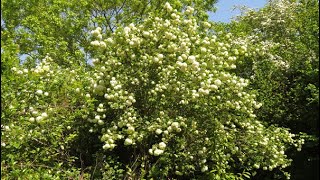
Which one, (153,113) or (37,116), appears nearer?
(37,116)

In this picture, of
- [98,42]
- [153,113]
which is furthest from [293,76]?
[98,42]

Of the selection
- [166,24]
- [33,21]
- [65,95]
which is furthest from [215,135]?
[33,21]

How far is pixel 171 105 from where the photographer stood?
7.88 metres

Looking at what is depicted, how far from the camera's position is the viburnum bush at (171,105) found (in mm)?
7461

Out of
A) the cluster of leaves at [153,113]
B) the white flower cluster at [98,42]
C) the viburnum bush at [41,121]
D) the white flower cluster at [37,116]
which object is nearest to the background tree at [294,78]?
the cluster of leaves at [153,113]

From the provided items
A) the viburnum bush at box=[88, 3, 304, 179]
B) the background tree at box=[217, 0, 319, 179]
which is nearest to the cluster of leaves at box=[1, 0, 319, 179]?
the viburnum bush at box=[88, 3, 304, 179]

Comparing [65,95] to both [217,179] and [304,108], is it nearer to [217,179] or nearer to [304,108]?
[217,179]

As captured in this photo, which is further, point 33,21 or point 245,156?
point 33,21

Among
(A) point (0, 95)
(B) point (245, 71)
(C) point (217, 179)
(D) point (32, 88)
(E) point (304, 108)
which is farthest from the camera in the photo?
(B) point (245, 71)

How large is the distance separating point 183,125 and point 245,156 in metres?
1.51

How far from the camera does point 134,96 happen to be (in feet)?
25.5

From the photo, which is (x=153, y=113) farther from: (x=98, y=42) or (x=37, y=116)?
(x=37, y=116)

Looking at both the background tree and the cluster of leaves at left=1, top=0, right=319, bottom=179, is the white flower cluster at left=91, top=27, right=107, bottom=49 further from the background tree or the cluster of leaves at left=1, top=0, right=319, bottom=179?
the background tree

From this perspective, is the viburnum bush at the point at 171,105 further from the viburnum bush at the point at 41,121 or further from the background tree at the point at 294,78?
the background tree at the point at 294,78
